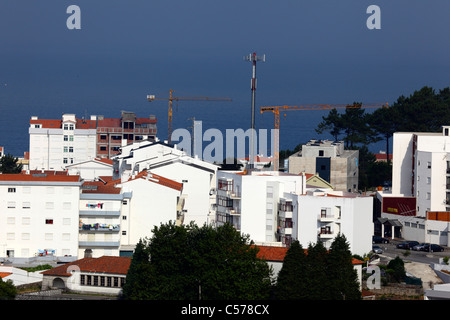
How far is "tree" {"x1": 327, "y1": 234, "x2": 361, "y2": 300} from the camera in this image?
143ft

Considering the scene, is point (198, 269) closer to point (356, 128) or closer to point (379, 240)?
point (379, 240)

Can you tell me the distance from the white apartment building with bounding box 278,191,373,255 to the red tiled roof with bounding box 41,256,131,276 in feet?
29.6

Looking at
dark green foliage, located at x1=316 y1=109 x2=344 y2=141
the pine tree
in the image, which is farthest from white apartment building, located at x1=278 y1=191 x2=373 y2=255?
dark green foliage, located at x1=316 y1=109 x2=344 y2=141

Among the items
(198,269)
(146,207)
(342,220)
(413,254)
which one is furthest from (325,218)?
(198,269)

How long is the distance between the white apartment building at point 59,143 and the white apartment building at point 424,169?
34.2m

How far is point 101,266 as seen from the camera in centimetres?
4994

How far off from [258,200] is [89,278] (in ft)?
40.5

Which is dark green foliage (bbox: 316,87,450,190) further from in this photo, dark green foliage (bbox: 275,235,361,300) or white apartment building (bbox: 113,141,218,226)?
dark green foliage (bbox: 275,235,361,300)

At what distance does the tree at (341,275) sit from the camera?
4366 cm

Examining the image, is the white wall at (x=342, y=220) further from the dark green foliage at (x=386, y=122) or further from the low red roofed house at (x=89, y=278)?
the dark green foliage at (x=386, y=122)

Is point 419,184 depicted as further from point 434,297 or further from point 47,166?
point 47,166

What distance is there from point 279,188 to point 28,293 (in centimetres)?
1549

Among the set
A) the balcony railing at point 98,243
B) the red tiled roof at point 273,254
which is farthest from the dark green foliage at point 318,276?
the balcony railing at point 98,243
